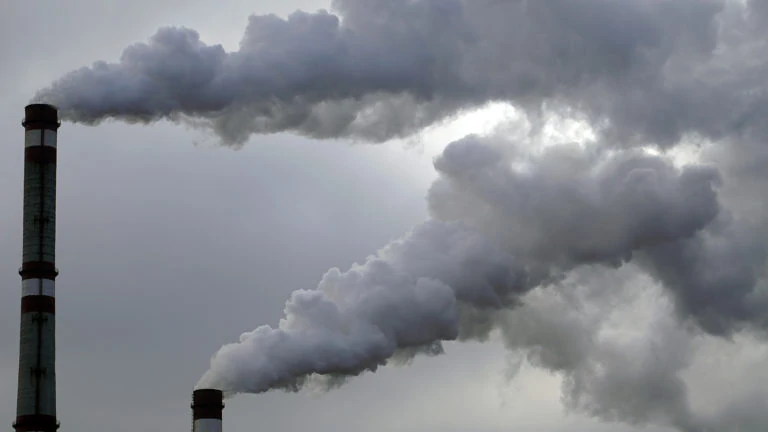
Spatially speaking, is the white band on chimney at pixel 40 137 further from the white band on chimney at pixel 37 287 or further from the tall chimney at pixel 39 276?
the white band on chimney at pixel 37 287

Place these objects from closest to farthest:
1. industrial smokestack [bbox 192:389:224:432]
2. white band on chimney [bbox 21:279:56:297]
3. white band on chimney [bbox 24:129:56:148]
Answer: industrial smokestack [bbox 192:389:224:432]
white band on chimney [bbox 21:279:56:297]
white band on chimney [bbox 24:129:56:148]

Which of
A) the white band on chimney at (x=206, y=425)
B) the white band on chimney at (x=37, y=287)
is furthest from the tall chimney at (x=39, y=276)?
the white band on chimney at (x=206, y=425)

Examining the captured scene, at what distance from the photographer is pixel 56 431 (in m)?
106

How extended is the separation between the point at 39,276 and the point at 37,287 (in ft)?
1.61

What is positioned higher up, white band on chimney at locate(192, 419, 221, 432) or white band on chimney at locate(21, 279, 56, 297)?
white band on chimney at locate(21, 279, 56, 297)

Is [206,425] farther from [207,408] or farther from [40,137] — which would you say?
[40,137]

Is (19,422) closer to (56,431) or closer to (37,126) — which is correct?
(56,431)

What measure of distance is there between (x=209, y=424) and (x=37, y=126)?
599 inches

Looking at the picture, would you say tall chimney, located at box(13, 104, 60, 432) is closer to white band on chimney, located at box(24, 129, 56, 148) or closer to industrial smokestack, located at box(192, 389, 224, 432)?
white band on chimney, located at box(24, 129, 56, 148)

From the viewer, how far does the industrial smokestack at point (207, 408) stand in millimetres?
104375

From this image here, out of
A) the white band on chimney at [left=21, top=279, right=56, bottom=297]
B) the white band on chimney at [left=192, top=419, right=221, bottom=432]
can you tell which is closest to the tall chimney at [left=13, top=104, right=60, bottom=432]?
the white band on chimney at [left=21, top=279, right=56, bottom=297]

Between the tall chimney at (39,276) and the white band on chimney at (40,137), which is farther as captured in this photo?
the white band on chimney at (40,137)

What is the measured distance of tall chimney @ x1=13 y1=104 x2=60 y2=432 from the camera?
A: 105500mm

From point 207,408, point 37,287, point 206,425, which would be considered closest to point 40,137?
point 37,287
